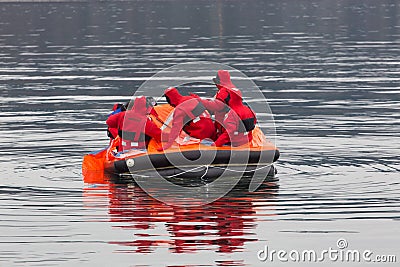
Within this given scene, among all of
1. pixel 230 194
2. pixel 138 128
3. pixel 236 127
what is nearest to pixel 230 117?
pixel 236 127

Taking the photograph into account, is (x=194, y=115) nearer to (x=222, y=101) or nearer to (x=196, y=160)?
(x=222, y=101)

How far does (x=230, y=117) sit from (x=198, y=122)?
633 mm

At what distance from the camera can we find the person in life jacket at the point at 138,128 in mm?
22031

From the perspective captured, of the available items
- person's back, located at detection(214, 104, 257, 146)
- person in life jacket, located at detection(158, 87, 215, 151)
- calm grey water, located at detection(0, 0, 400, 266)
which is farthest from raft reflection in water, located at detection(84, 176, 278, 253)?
person in life jacket, located at detection(158, 87, 215, 151)

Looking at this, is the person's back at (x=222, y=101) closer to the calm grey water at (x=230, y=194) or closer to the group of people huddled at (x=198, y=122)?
the group of people huddled at (x=198, y=122)

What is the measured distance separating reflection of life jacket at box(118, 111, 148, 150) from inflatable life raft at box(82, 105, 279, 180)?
0.44ft

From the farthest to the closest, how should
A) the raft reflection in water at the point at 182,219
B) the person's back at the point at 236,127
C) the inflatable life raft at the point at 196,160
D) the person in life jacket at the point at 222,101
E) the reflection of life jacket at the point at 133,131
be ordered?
the person in life jacket at the point at 222,101 → the reflection of life jacket at the point at 133,131 → the person's back at the point at 236,127 → the inflatable life raft at the point at 196,160 → the raft reflection in water at the point at 182,219

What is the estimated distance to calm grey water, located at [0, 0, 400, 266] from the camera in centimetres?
1688

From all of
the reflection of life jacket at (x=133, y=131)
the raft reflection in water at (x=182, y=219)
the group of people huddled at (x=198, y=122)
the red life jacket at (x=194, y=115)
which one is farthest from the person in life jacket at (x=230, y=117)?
the reflection of life jacket at (x=133, y=131)

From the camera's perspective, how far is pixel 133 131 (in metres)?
22.0

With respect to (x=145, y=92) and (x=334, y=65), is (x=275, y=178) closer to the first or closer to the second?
(x=145, y=92)

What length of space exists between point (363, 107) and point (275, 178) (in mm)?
10758

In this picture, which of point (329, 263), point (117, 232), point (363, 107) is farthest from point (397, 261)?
point (363, 107)

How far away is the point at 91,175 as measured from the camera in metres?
22.5
